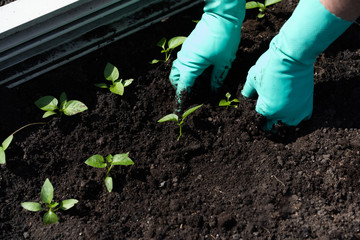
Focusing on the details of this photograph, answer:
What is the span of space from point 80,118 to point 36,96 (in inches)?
10.9

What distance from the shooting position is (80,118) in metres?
1.80

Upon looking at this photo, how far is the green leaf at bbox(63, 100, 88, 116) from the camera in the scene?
67.2 inches

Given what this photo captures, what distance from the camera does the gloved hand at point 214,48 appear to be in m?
1.75

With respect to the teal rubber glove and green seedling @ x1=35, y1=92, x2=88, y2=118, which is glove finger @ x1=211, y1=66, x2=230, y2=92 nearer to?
the teal rubber glove

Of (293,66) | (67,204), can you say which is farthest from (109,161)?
(293,66)

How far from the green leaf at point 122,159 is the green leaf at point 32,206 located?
1.12 ft

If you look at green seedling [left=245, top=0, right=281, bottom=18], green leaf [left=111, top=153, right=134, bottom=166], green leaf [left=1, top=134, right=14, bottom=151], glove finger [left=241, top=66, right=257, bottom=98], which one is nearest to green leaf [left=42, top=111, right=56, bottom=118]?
green leaf [left=1, top=134, right=14, bottom=151]

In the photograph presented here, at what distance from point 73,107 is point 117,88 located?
0.22 m

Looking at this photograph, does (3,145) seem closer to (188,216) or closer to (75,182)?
(75,182)

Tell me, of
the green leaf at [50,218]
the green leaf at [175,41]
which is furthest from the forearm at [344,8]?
the green leaf at [50,218]

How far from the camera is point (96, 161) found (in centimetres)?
158

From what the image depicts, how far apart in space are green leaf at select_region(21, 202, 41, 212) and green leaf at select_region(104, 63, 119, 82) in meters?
0.67

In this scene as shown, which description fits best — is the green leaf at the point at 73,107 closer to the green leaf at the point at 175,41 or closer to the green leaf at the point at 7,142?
the green leaf at the point at 7,142

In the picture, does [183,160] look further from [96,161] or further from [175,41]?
[175,41]
